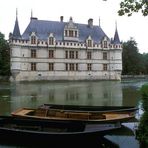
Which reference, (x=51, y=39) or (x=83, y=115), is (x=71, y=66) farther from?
(x=83, y=115)

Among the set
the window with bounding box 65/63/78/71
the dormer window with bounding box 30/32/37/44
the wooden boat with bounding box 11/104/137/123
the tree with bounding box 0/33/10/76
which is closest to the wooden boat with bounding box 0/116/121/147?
the wooden boat with bounding box 11/104/137/123

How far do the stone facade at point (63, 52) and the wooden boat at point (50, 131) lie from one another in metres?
45.3

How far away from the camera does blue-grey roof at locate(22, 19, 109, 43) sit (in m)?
60.3

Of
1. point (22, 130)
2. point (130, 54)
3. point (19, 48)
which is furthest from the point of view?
point (130, 54)

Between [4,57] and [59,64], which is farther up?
[4,57]

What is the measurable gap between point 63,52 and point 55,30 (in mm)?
4412

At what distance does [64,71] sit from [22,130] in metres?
49.6

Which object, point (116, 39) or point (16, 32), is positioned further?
point (116, 39)

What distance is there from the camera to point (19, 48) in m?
57.9

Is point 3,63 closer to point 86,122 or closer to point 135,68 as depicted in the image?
point 135,68

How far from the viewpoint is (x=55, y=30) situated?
62.3 metres

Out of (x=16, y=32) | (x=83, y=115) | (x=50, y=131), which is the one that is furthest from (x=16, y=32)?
(x=50, y=131)

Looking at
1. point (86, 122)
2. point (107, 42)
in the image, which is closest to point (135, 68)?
point (107, 42)

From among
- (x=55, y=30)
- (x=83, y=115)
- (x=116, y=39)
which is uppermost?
(x=55, y=30)
